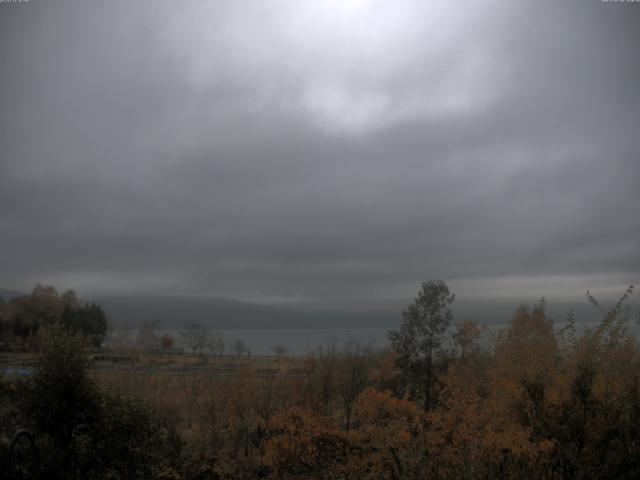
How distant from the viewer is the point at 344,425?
28.5m

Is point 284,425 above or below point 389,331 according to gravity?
below

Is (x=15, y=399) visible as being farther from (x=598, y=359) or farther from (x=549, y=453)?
(x=598, y=359)

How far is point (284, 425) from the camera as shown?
21.3m

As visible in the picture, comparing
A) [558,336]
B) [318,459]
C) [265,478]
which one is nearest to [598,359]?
[558,336]

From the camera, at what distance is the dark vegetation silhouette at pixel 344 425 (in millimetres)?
12305

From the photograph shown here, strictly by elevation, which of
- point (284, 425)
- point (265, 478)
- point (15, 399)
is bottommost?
point (265, 478)

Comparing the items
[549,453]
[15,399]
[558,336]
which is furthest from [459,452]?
[15,399]

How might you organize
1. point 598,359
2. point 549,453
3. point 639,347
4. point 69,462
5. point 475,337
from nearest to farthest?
point 69,462, point 549,453, point 598,359, point 639,347, point 475,337

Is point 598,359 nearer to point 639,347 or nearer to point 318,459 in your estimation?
point 639,347

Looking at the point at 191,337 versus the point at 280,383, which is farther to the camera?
the point at 191,337

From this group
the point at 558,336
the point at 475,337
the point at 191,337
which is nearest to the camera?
the point at 558,336

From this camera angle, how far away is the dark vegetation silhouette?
484 inches

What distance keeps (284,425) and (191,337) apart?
81222 millimetres

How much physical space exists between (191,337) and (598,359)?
89272mm
